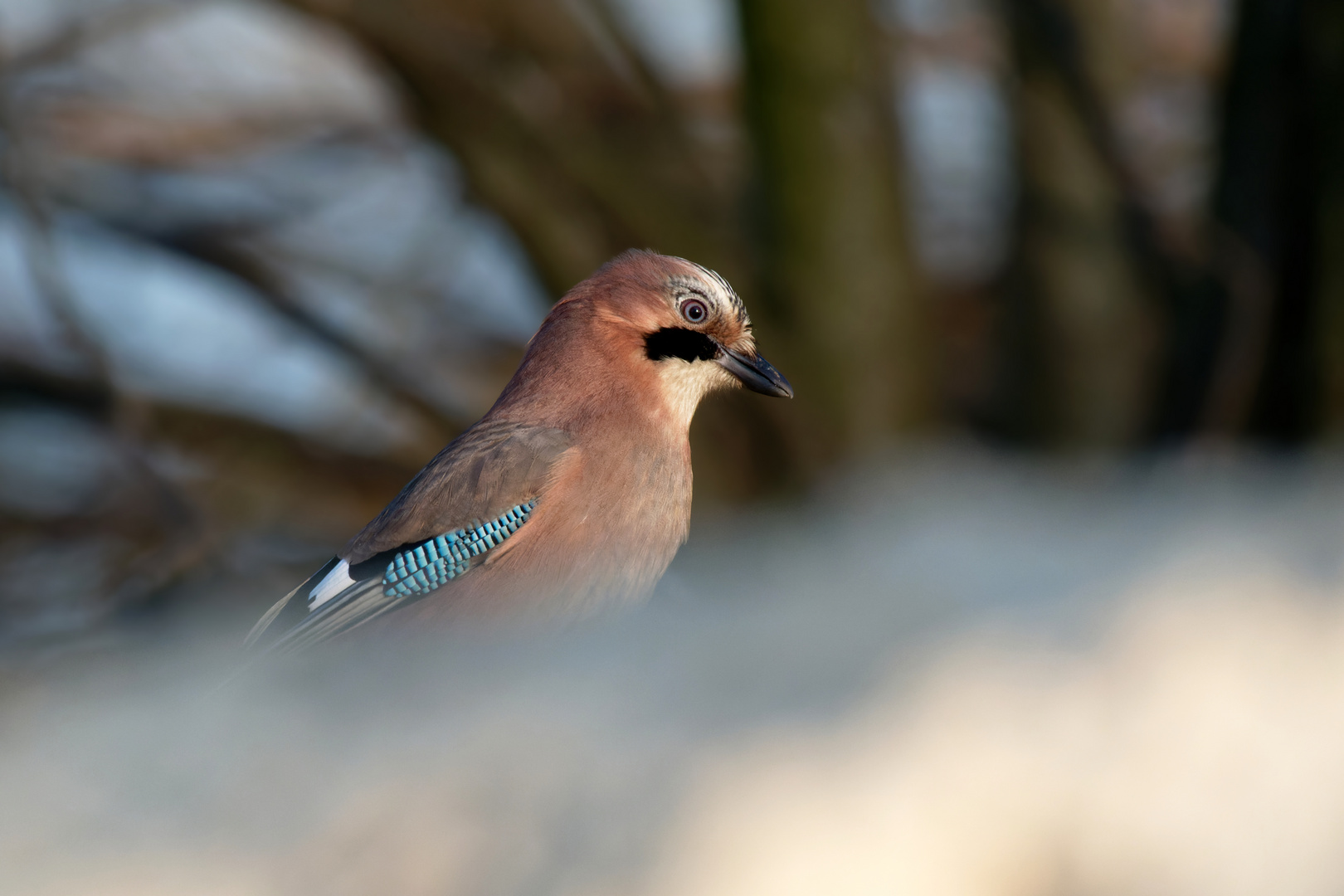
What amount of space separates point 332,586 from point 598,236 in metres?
2.13

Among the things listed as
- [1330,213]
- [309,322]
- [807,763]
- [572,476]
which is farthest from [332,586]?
[1330,213]

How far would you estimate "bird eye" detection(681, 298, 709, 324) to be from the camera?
77.4 inches

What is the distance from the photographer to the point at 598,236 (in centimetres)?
392

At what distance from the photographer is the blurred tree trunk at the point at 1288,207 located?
370 centimetres

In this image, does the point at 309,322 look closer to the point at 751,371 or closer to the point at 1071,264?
the point at 751,371

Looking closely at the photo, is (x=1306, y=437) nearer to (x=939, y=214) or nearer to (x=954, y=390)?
(x=954, y=390)

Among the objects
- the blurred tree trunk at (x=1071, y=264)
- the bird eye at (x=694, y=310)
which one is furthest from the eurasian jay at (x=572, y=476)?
the blurred tree trunk at (x=1071, y=264)

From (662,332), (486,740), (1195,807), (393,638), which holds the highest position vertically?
(662,332)

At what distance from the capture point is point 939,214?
6.02 metres

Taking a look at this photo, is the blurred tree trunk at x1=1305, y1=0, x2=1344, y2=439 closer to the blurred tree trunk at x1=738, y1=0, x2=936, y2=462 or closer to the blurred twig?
the blurred tree trunk at x1=738, y1=0, x2=936, y2=462

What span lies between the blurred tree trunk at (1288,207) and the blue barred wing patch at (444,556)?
2837 millimetres

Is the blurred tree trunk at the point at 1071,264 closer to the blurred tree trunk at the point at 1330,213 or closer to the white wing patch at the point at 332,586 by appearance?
the blurred tree trunk at the point at 1330,213

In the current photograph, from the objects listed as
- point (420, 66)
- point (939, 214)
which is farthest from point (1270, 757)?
point (939, 214)

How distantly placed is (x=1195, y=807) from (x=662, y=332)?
1.09 m
